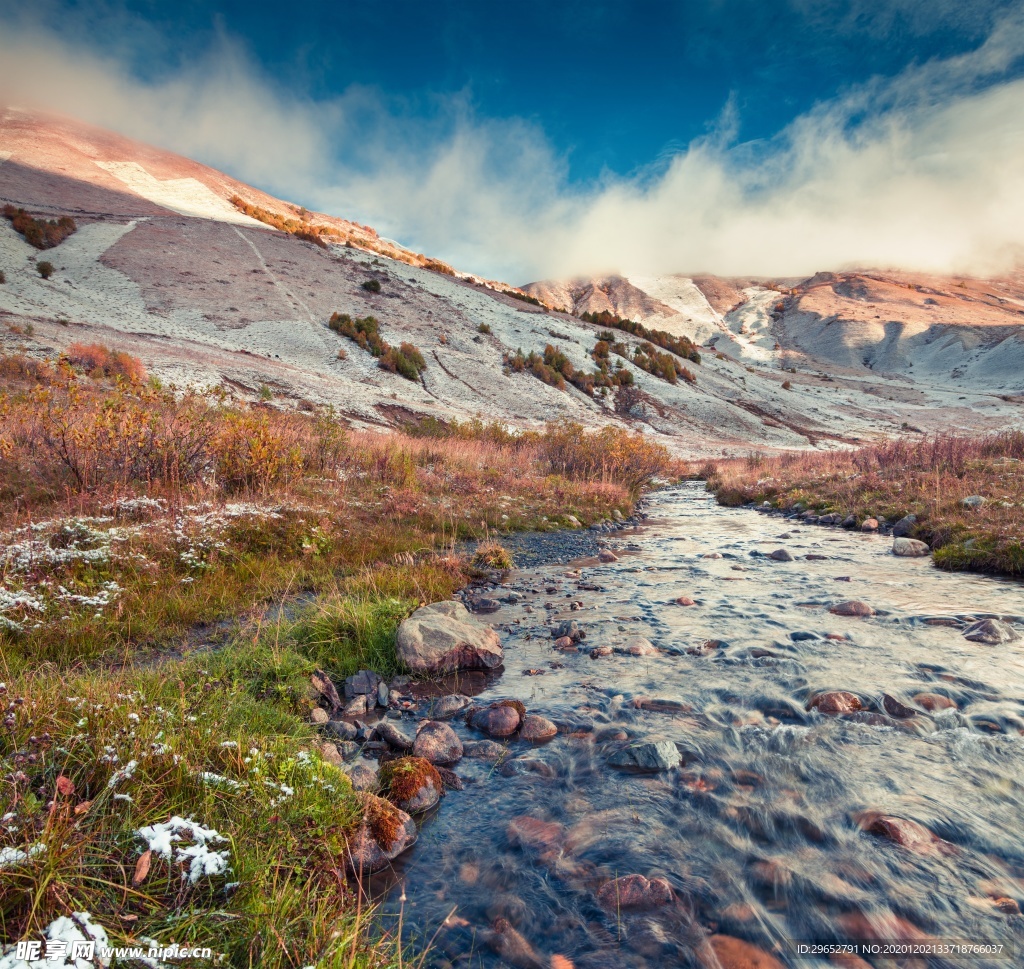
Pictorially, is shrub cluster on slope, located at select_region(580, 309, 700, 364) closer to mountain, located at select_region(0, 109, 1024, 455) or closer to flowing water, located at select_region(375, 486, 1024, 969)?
mountain, located at select_region(0, 109, 1024, 455)

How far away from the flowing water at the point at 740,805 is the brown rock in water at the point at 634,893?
20 millimetres

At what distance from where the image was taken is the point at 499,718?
423cm

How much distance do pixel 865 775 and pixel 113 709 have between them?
14.6 ft

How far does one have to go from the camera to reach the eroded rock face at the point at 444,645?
16.8ft

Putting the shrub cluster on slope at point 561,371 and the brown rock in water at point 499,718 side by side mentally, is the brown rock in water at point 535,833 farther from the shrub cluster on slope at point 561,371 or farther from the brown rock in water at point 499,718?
the shrub cluster on slope at point 561,371

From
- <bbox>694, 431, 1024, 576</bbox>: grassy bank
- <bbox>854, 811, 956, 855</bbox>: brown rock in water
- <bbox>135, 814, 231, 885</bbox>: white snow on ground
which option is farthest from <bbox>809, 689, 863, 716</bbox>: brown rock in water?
<bbox>694, 431, 1024, 576</bbox>: grassy bank

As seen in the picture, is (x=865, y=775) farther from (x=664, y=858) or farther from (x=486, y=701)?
(x=486, y=701)

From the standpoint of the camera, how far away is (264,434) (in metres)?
10.1

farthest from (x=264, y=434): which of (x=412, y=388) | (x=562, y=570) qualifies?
(x=412, y=388)

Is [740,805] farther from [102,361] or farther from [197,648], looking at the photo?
[102,361]

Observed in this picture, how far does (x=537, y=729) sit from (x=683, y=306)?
384ft

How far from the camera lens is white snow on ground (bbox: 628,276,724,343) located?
95.9 m

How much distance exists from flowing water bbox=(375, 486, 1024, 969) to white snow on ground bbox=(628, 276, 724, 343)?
94.7 m

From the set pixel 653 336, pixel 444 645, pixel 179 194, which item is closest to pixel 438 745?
pixel 444 645
